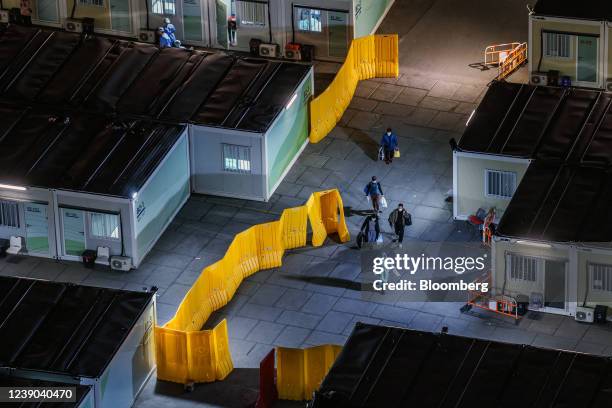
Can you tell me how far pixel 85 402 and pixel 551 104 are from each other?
30.7 meters

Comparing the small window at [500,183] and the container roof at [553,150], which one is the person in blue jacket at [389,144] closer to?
the container roof at [553,150]

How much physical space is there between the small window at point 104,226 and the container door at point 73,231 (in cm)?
54

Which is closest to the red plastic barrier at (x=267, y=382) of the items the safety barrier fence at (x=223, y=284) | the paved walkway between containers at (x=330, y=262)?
the paved walkway between containers at (x=330, y=262)

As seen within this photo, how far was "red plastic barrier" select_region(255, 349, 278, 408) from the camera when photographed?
83312 mm

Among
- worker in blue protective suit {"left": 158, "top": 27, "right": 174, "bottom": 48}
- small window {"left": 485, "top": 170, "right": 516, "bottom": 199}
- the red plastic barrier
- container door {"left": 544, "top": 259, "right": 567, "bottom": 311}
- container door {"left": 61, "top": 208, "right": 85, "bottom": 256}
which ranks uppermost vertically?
worker in blue protective suit {"left": 158, "top": 27, "right": 174, "bottom": 48}

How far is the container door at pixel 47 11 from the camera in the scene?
369 ft

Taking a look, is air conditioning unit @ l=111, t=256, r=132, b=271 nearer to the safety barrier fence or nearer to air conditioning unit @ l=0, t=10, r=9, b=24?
the safety barrier fence

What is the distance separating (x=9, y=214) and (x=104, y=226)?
4.99m

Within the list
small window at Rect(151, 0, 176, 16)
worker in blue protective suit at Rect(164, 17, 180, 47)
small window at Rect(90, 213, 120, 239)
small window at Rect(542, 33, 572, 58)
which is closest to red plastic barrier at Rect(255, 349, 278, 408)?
small window at Rect(90, 213, 120, 239)

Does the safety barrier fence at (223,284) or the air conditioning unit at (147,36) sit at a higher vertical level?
the air conditioning unit at (147,36)

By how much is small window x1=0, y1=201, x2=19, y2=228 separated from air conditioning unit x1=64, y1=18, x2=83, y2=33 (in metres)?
19.0

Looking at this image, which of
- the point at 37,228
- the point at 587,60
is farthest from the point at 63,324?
the point at 587,60

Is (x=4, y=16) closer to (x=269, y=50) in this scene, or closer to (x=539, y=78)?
(x=269, y=50)

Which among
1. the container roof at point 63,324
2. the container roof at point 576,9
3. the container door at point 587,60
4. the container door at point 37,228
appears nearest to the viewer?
the container roof at point 63,324
